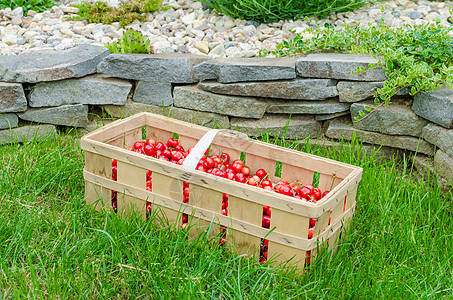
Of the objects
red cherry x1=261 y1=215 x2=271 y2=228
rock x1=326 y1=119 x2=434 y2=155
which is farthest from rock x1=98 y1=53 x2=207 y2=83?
red cherry x1=261 y1=215 x2=271 y2=228

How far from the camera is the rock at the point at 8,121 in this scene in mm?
3004

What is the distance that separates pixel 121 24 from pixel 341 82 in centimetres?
159

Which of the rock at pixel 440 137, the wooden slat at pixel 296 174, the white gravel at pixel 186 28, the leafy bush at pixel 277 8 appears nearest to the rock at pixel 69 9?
the white gravel at pixel 186 28

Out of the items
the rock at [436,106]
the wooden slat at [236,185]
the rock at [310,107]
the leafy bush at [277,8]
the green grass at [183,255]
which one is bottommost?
the green grass at [183,255]

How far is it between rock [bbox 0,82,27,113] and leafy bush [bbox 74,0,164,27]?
3.08ft

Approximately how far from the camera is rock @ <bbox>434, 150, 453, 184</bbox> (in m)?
2.54

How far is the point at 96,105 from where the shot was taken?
3.18 metres

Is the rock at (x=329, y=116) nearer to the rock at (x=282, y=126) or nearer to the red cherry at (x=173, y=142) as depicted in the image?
the rock at (x=282, y=126)

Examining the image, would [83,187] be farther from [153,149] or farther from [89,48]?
[89,48]

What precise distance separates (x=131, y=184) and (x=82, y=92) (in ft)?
3.24

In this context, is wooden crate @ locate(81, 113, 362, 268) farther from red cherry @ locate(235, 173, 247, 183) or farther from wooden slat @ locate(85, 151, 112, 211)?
red cherry @ locate(235, 173, 247, 183)

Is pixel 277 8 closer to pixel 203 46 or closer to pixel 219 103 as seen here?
pixel 203 46

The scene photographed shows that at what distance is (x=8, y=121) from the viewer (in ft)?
9.86

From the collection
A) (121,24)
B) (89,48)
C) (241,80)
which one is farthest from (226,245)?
(121,24)
